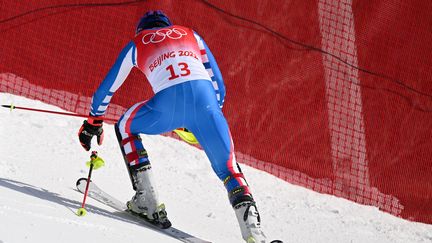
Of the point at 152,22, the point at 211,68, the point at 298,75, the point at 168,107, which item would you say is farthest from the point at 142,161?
the point at 298,75

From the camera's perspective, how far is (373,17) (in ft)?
26.6

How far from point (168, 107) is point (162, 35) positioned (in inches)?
20.9

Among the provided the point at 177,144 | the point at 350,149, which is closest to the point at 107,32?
the point at 177,144

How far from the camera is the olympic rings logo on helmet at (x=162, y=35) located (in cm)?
536

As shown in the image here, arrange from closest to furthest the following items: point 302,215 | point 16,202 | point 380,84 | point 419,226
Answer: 1. point 16,202
2. point 302,215
3. point 419,226
4. point 380,84

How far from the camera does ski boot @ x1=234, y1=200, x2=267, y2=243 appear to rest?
4840 millimetres

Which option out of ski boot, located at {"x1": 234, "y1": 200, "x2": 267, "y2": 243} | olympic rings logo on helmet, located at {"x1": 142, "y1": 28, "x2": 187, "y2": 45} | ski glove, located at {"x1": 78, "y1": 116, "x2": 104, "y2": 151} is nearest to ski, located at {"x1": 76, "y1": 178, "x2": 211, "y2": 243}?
ski glove, located at {"x1": 78, "y1": 116, "x2": 104, "y2": 151}

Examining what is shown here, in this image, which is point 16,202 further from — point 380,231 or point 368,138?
point 368,138

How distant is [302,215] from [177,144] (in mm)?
1371

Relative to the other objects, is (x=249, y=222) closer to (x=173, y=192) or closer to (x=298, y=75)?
(x=173, y=192)

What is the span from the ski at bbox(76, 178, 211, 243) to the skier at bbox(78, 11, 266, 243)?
0.15ft

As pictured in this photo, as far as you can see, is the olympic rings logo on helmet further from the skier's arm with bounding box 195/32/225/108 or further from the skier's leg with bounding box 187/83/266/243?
the skier's leg with bounding box 187/83/266/243

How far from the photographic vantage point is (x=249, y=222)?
4867 millimetres

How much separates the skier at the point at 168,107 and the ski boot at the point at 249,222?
1cm
